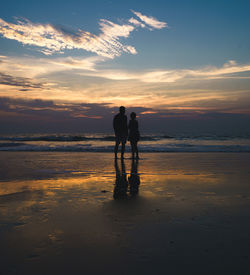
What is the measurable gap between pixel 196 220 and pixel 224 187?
2.22 metres

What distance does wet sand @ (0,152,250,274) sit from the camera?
1974mm

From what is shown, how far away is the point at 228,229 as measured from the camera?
2.65 meters

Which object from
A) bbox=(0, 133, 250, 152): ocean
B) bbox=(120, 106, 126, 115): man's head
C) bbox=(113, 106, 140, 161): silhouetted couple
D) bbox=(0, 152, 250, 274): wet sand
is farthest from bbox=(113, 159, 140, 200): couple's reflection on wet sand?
bbox=(0, 133, 250, 152): ocean

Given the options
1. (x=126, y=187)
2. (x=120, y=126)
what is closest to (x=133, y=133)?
(x=120, y=126)

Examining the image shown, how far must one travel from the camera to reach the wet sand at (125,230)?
6.48 ft

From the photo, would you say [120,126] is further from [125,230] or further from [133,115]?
[125,230]

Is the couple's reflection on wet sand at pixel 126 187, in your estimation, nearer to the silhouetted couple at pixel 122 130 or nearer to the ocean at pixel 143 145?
the silhouetted couple at pixel 122 130

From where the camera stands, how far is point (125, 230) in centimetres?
266

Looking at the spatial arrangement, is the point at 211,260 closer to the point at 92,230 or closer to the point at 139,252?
the point at 139,252

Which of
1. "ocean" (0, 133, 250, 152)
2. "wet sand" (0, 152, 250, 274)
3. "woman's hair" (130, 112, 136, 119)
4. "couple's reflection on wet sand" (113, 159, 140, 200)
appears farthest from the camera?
"ocean" (0, 133, 250, 152)

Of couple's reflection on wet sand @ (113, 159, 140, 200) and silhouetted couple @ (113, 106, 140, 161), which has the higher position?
silhouetted couple @ (113, 106, 140, 161)

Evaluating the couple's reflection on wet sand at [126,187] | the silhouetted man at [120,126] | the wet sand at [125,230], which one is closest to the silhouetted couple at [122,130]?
the silhouetted man at [120,126]

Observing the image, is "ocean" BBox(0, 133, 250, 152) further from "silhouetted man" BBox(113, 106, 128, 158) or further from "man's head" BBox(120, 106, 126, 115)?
"man's head" BBox(120, 106, 126, 115)

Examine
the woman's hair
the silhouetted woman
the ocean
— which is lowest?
the ocean
